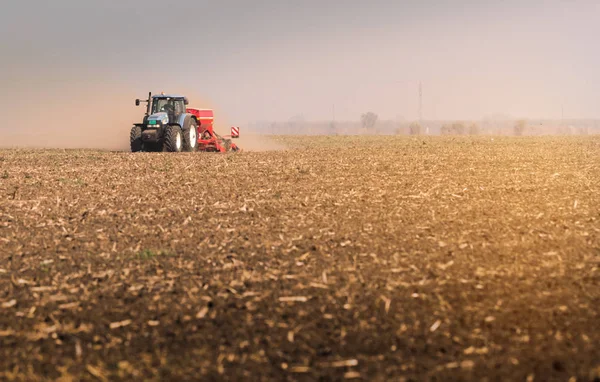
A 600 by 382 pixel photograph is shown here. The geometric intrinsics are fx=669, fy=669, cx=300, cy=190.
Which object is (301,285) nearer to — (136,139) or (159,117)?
(159,117)

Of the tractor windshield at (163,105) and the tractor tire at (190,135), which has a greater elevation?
the tractor windshield at (163,105)

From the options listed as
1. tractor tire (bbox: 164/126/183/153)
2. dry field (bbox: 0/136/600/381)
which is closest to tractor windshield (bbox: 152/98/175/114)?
tractor tire (bbox: 164/126/183/153)

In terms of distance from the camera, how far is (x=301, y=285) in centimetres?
809

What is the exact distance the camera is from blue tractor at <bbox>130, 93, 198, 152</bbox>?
29.0 meters

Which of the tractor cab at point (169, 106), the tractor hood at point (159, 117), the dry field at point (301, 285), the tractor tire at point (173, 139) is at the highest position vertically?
the tractor cab at point (169, 106)

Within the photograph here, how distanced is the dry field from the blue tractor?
12.8 m

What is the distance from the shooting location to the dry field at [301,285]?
19.5 ft

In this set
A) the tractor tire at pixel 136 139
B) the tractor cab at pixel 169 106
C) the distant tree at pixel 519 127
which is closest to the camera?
the tractor cab at pixel 169 106

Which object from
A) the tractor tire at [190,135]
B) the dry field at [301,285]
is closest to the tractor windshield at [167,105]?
the tractor tire at [190,135]

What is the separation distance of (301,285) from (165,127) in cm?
2246

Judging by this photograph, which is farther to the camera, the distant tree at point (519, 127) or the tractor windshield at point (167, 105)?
the distant tree at point (519, 127)

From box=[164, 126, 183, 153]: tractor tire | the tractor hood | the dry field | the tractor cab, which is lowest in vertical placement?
the dry field

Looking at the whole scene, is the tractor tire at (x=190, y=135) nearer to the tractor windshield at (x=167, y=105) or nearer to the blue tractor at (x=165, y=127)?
the blue tractor at (x=165, y=127)

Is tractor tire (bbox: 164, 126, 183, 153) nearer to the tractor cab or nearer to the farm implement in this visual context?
the farm implement
